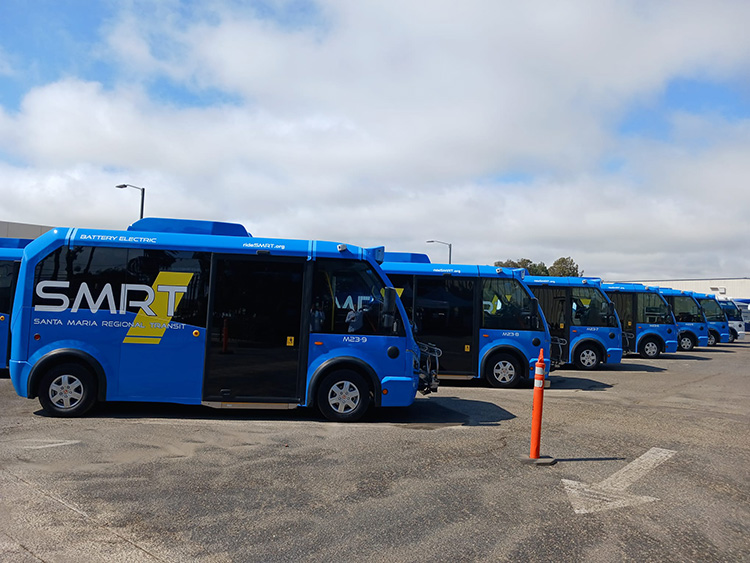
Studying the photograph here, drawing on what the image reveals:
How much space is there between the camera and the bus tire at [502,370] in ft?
41.6

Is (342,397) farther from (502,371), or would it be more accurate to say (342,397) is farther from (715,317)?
(715,317)

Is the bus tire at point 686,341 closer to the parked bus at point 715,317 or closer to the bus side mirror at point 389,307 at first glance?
the parked bus at point 715,317

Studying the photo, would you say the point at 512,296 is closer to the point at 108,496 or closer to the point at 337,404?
the point at 337,404

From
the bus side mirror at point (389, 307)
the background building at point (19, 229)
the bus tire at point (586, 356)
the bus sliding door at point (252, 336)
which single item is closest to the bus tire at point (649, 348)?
the bus tire at point (586, 356)

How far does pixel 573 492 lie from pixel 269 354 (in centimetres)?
441

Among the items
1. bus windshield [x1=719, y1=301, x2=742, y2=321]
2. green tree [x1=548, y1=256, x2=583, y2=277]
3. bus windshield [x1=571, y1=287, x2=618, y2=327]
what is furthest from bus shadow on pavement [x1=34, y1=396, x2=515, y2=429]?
green tree [x1=548, y1=256, x2=583, y2=277]

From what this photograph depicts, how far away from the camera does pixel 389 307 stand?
8398 mm

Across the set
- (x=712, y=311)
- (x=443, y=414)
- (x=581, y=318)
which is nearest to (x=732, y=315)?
(x=712, y=311)

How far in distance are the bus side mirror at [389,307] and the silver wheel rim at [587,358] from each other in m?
10.8

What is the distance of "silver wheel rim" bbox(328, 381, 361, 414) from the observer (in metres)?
8.38

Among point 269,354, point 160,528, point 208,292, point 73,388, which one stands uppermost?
point 208,292

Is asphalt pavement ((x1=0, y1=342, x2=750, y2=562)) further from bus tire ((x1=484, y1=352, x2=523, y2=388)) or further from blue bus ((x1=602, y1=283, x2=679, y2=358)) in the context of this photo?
blue bus ((x1=602, y1=283, x2=679, y2=358))

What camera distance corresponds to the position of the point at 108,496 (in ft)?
16.8

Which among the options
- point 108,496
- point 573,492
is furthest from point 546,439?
point 108,496
